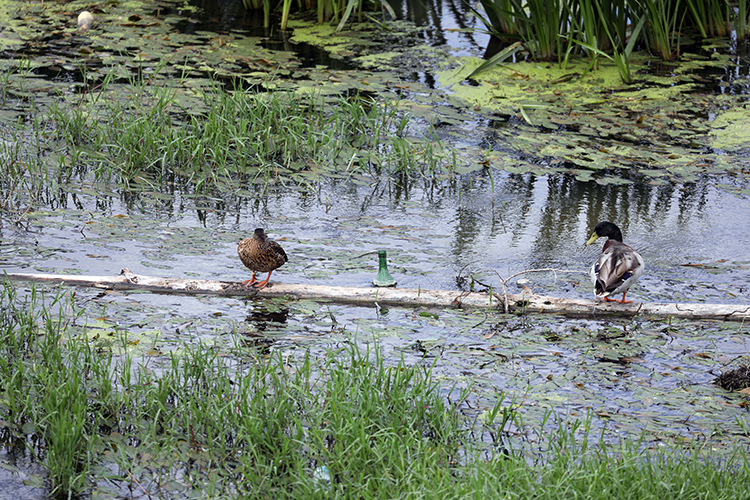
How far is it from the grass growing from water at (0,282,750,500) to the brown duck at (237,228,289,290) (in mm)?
1102

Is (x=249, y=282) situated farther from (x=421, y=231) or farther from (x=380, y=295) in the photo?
(x=421, y=231)

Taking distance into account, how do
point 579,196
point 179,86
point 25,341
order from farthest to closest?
1. point 179,86
2. point 579,196
3. point 25,341

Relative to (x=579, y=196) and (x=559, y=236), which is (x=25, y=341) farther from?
(x=579, y=196)

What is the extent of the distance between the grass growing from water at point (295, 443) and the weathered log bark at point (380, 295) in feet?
2.98

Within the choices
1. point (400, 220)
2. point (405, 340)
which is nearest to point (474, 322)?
point (405, 340)

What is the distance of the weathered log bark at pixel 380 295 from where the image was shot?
16.9ft

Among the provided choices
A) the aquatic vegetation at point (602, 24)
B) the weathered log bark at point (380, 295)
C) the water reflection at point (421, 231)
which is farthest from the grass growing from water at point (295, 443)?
the aquatic vegetation at point (602, 24)

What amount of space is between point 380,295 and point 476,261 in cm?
131

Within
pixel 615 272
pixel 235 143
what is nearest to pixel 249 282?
pixel 615 272

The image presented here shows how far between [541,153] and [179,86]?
407cm

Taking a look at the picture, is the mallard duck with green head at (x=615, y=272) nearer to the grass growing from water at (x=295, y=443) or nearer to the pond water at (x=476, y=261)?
the pond water at (x=476, y=261)

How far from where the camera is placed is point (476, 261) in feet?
20.5

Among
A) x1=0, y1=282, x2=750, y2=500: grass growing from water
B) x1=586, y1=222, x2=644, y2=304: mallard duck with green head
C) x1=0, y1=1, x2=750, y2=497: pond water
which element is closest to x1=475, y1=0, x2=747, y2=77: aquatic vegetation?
x1=0, y1=1, x2=750, y2=497: pond water

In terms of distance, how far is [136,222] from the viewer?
6656mm
